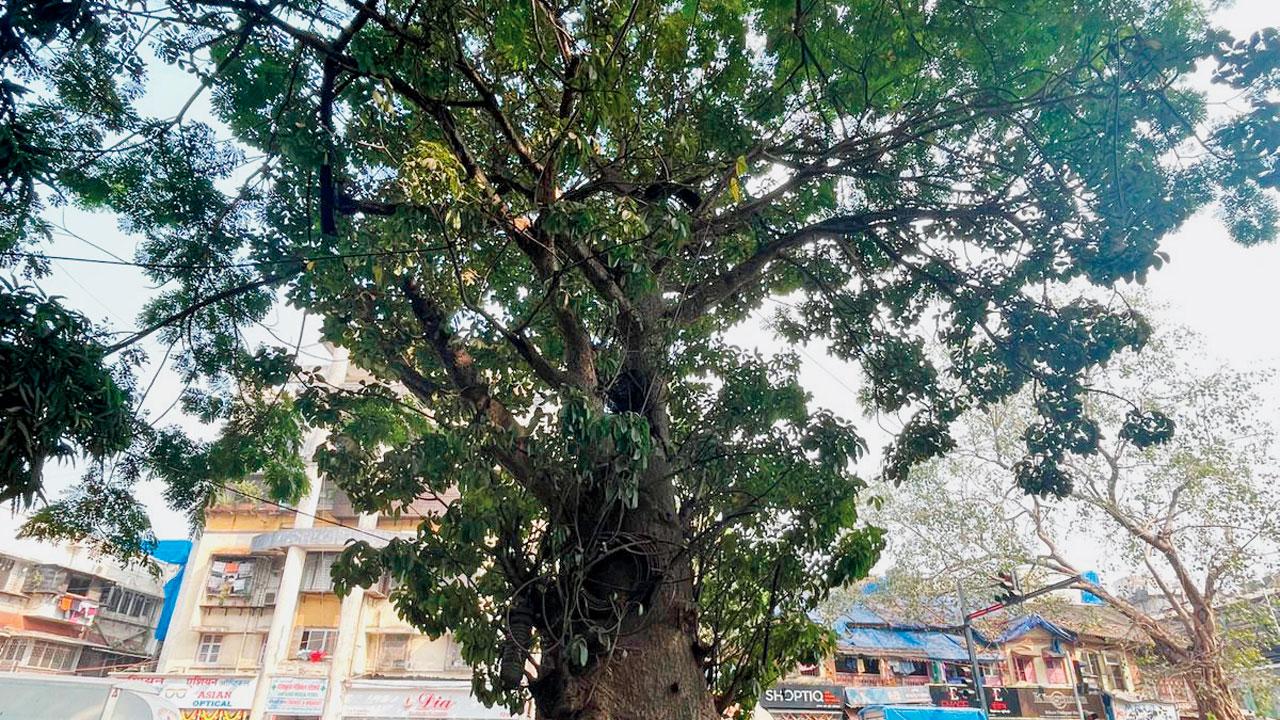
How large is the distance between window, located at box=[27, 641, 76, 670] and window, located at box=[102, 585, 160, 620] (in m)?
1.72

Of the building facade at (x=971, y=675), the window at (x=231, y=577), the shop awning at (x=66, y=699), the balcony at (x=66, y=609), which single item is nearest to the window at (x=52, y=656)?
the balcony at (x=66, y=609)

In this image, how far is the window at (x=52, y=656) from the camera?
20.4 m

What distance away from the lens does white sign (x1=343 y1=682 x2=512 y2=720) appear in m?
16.8

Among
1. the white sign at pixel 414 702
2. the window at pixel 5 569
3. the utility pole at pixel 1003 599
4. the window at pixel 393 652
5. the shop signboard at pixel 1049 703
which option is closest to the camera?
the utility pole at pixel 1003 599

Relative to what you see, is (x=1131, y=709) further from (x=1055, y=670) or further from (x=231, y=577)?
(x=231, y=577)

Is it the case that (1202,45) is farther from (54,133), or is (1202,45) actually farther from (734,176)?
(54,133)

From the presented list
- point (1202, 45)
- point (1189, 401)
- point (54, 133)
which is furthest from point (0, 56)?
point (1189, 401)

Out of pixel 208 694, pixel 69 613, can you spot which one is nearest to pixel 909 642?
pixel 208 694

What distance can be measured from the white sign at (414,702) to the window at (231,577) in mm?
4615

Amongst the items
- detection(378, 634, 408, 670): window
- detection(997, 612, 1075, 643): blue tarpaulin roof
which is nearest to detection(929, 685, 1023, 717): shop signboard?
detection(997, 612, 1075, 643): blue tarpaulin roof

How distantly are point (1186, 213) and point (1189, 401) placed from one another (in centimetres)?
976

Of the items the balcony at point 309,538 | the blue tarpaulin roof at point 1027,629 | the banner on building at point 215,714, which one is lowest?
the banner on building at point 215,714

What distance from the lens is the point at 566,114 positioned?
421 centimetres

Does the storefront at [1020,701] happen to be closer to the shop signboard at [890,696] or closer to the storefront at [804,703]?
the shop signboard at [890,696]
